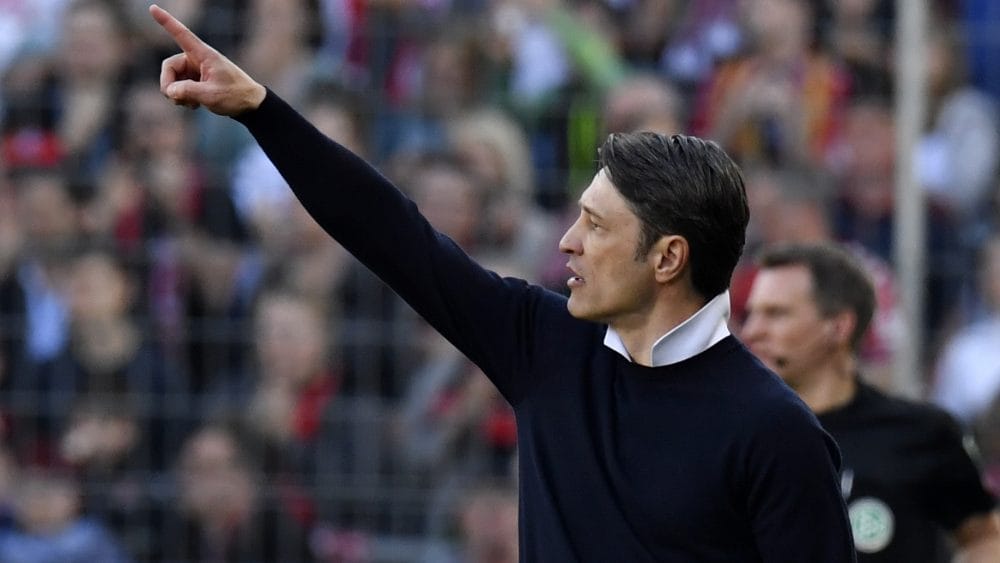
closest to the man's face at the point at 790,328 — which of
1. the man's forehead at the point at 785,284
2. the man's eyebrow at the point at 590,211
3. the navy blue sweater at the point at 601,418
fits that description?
the man's forehead at the point at 785,284

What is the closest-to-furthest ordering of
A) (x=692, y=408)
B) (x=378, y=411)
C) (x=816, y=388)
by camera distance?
(x=692, y=408)
(x=816, y=388)
(x=378, y=411)

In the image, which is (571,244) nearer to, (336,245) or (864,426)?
(864,426)

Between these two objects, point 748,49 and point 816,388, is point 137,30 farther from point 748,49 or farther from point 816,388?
point 816,388

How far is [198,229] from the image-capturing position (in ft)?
23.0

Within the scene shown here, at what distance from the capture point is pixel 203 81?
307 centimetres

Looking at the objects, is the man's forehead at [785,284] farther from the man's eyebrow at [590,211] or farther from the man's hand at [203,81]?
the man's hand at [203,81]

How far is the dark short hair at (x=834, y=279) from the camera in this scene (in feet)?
16.0

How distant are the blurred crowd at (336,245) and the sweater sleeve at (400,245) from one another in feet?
12.0

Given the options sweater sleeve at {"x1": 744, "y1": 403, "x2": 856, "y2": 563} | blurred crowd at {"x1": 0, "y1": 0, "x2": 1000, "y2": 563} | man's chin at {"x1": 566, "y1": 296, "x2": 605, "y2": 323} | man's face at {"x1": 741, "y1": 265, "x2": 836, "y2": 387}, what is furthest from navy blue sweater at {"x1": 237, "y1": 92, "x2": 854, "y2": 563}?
blurred crowd at {"x1": 0, "y1": 0, "x2": 1000, "y2": 563}

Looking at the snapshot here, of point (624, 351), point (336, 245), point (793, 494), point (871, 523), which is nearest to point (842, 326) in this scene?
point (871, 523)

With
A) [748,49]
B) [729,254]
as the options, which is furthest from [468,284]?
[748,49]

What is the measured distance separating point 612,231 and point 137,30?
177 inches

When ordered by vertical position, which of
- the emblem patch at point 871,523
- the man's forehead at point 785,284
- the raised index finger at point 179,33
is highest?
the raised index finger at point 179,33

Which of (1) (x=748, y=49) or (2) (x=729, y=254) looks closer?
(2) (x=729, y=254)
